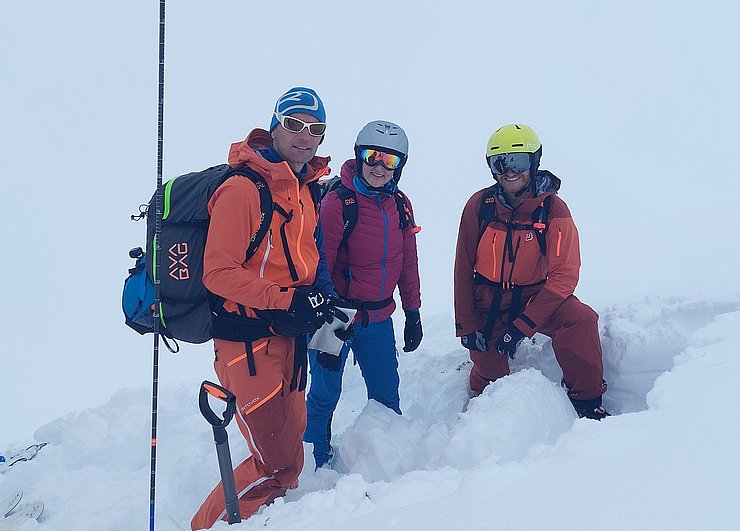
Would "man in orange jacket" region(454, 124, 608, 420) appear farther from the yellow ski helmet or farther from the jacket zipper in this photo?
the jacket zipper

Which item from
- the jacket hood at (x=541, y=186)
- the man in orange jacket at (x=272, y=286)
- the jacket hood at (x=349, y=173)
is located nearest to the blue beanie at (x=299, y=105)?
the man in orange jacket at (x=272, y=286)

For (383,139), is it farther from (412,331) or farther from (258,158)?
(412,331)

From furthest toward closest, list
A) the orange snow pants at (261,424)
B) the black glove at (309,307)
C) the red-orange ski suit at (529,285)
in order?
1. the red-orange ski suit at (529,285)
2. the orange snow pants at (261,424)
3. the black glove at (309,307)

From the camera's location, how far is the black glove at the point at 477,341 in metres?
5.09

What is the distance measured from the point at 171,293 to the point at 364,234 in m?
1.71

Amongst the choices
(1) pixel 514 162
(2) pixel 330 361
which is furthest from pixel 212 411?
(1) pixel 514 162

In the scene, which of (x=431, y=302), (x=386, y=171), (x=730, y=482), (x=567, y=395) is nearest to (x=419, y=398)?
(x=567, y=395)

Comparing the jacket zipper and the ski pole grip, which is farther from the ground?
the jacket zipper

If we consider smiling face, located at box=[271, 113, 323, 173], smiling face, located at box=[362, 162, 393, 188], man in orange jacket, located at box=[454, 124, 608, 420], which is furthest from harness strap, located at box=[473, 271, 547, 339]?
smiling face, located at box=[271, 113, 323, 173]

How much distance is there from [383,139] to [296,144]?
40.4 inches

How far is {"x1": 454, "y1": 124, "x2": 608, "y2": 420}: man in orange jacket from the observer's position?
15.2ft

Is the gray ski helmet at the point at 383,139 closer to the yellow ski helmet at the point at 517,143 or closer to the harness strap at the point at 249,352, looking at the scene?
the yellow ski helmet at the point at 517,143

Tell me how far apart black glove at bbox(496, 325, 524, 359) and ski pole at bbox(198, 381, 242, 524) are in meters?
2.77

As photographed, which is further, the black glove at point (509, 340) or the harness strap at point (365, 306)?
the black glove at point (509, 340)
